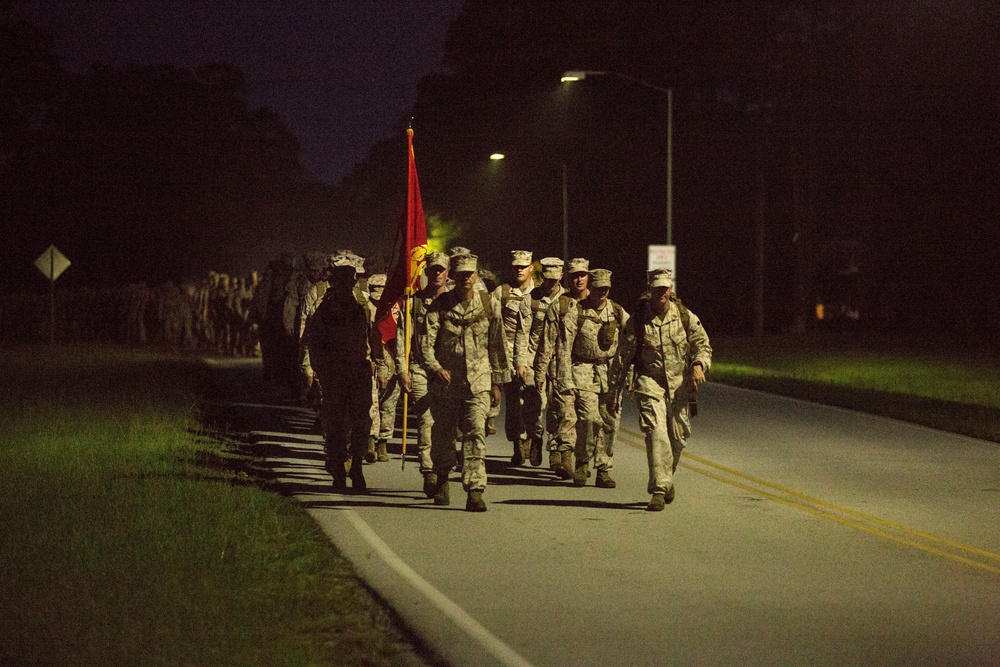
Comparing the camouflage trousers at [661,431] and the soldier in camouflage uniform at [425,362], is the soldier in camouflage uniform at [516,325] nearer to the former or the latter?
the soldier in camouflage uniform at [425,362]

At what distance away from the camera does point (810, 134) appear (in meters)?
63.3

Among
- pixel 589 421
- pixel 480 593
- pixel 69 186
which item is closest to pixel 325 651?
pixel 480 593

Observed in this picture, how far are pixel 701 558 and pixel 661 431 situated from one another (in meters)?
2.17

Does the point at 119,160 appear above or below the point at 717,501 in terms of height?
above

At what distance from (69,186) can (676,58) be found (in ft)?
98.6

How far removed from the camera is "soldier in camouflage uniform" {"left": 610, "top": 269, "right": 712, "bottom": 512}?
12.0 meters

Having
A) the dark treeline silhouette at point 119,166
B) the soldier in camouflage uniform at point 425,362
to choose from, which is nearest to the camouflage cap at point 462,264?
the soldier in camouflage uniform at point 425,362

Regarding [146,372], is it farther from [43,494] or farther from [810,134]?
[810,134]

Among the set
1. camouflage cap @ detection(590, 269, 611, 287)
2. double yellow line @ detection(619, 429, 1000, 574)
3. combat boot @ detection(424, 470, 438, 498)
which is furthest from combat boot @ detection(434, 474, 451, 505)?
double yellow line @ detection(619, 429, 1000, 574)

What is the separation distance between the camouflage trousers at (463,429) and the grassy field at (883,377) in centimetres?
869

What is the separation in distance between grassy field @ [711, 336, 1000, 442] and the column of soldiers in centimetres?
670

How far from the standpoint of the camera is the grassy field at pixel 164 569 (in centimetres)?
Answer: 728

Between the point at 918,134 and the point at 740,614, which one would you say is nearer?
the point at 740,614

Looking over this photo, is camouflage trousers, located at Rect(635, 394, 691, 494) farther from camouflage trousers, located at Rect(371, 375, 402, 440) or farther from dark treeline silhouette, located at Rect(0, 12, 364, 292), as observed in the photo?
dark treeline silhouette, located at Rect(0, 12, 364, 292)
